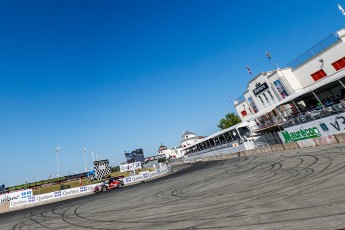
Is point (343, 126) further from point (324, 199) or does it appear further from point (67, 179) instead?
point (67, 179)

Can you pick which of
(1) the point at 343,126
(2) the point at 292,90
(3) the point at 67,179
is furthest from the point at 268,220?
(3) the point at 67,179

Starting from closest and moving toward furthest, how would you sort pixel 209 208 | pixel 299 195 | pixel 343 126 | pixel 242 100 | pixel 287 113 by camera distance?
pixel 299 195, pixel 209 208, pixel 343 126, pixel 287 113, pixel 242 100

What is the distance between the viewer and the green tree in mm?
85500

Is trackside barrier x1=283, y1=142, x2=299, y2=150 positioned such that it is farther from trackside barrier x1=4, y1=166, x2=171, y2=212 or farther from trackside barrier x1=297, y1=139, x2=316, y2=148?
trackside barrier x1=4, y1=166, x2=171, y2=212

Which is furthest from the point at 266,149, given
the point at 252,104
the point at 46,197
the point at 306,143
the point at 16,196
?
the point at 16,196

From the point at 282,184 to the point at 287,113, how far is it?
29.1m

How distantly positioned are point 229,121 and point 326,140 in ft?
214

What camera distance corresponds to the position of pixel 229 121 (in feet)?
285

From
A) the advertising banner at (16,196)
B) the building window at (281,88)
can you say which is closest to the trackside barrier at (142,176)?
the advertising banner at (16,196)

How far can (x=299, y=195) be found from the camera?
748 centimetres

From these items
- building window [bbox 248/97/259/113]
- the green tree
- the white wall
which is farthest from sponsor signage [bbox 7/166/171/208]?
the green tree

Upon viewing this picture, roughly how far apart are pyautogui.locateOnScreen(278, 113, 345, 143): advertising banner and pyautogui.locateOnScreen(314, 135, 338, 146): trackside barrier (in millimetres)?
786

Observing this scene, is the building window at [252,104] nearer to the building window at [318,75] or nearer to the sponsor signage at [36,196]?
the building window at [318,75]

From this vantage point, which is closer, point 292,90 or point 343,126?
point 343,126
